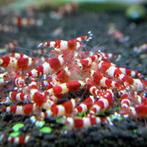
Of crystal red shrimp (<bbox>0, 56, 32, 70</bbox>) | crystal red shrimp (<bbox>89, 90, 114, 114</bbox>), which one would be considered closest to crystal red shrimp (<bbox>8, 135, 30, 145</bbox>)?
crystal red shrimp (<bbox>89, 90, 114, 114</bbox>)

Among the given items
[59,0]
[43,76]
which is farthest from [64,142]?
[59,0]

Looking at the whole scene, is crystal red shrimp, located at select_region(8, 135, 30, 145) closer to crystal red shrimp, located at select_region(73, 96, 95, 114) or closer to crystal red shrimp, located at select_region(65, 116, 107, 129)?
crystal red shrimp, located at select_region(65, 116, 107, 129)

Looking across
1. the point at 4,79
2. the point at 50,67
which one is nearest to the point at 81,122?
the point at 50,67

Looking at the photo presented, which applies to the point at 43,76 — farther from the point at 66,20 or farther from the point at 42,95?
the point at 66,20

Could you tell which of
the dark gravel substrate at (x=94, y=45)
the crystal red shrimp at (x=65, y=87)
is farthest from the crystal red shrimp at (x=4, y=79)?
the crystal red shrimp at (x=65, y=87)

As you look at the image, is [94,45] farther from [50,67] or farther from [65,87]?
[65,87]

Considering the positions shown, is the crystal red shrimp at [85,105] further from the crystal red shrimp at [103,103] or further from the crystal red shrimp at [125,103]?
the crystal red shrimp at [125,103]

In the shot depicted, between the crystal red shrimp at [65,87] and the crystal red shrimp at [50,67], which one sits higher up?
the crystal red shrimp at [50,67]
